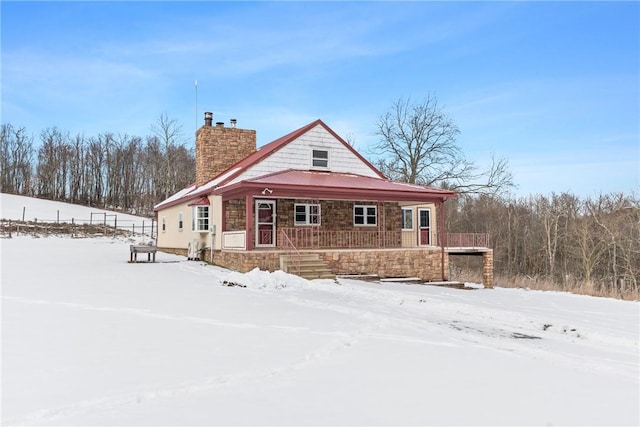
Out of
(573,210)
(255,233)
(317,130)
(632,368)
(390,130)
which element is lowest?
(632,368)

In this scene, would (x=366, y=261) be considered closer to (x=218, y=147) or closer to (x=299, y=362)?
(x=218, y=147)

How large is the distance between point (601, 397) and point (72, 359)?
18.3ft

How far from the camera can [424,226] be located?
22.0 m

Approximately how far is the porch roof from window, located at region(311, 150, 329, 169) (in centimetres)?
53

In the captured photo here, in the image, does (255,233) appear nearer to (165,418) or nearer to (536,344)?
(536,344)

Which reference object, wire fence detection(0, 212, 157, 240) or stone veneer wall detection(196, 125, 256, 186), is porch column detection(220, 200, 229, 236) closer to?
stone veneer wall detection(196, 125, 256, 186)

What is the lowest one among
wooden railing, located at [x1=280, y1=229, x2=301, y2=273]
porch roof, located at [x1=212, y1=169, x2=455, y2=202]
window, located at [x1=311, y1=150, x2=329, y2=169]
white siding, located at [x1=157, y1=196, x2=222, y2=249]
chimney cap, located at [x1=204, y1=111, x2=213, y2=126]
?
wooden railing, located at [x1=280, y1=229, x2=301, y2=273]

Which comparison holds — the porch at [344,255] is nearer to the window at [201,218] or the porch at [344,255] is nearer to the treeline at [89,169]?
the window at [201,218]

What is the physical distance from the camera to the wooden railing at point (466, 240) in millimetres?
20500

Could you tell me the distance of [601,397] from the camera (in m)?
4.04

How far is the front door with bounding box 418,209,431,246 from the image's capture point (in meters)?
21.8

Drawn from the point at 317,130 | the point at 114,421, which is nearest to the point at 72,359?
the point at 114,421

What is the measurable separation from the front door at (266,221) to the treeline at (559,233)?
65.6 ft

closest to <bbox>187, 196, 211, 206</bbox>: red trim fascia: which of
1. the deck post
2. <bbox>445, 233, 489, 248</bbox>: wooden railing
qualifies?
<bbox>445, 233, 489, 248</bbox>: wooden railing
